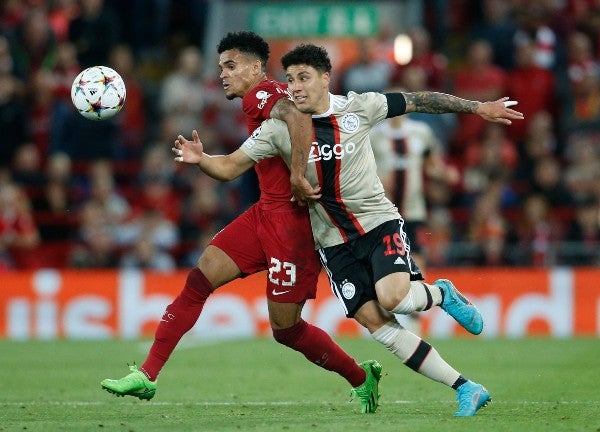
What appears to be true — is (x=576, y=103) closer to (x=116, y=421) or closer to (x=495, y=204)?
(x=495, y=204)

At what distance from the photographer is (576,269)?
14.5m

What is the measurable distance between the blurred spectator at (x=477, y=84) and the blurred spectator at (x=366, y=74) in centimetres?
110

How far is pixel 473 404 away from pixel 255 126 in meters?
2.16

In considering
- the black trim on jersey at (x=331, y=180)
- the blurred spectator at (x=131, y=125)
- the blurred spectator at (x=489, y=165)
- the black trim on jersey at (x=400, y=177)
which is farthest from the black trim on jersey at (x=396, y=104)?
the blurred spectator at (x=131, y=125)

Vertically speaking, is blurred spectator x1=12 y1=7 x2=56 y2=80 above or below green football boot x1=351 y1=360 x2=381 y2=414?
above

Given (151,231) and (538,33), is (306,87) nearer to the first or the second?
(151,231)

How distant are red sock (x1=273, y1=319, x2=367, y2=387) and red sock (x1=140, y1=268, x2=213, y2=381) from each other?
0.52 meters

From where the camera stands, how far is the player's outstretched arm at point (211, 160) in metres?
7.18

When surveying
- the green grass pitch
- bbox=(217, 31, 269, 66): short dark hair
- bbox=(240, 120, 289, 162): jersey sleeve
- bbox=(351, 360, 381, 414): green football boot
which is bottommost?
the green grass pitch

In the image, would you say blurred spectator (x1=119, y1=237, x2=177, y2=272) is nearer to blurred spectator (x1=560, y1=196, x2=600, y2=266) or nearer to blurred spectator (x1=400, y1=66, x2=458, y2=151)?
blurred spectator (x1=400, y1=66, x2=458, y2=151)

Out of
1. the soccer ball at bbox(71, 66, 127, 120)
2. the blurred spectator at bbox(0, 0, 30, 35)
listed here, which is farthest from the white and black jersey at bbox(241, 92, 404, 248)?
the blurred spectator at bbox(0, 0, 30, 35)

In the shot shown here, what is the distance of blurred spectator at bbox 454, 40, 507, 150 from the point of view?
16.2 m

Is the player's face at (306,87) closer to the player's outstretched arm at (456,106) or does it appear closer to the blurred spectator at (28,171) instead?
the player's outstretched arm at (456,106)

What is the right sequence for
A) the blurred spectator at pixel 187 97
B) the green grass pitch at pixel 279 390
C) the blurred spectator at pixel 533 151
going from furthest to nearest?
the blurred spectator at pixel 187 97
the blurred spectator at pixel 533 151
the green grass pitch at pixel 279 390
